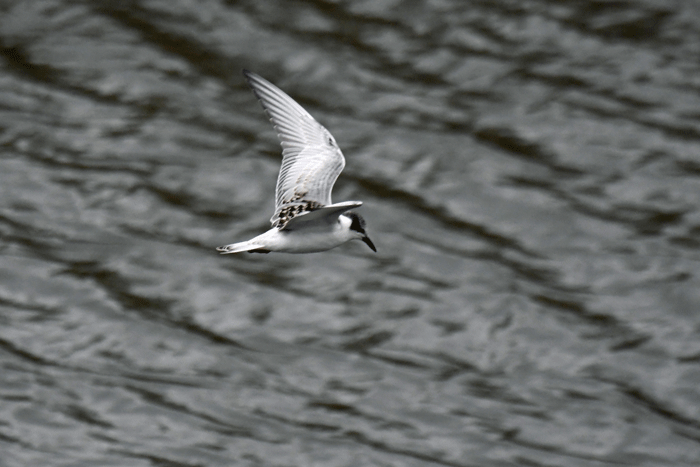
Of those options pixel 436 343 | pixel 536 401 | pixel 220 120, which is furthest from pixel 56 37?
pixel 536 401

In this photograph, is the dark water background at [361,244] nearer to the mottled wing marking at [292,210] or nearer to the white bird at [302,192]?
the white bird at [302,192]

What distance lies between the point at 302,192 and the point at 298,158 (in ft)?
2.10

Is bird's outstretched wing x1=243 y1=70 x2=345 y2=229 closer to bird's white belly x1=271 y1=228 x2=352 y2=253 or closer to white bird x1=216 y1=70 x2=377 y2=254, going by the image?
white bird x1=216 y1=70 x2=377 y2=254

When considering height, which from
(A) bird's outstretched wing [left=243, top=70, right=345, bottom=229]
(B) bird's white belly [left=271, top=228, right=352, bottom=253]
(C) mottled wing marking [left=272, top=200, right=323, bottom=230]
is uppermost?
(A) bird's outstretched wing [left=243, top=70, right=345, bottom=229]

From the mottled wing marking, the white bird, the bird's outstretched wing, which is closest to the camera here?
the white bird

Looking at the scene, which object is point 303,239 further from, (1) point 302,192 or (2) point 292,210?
(1) point 302,192

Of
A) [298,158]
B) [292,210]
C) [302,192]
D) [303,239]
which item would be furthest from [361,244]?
[303,239]

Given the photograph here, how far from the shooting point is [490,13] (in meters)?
21.3

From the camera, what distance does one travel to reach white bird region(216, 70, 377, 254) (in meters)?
10.9

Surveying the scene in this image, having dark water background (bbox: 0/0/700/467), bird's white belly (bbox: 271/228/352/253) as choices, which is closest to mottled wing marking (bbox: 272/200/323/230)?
bird's white belly (bbox: 271/228/352/253)

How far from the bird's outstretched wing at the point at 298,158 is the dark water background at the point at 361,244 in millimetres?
4919

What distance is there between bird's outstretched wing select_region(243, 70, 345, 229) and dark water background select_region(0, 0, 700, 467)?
492 cm

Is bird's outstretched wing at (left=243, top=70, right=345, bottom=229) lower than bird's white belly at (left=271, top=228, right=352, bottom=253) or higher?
higher

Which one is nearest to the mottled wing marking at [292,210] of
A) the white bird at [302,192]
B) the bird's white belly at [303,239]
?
the white bird at [302,192]
